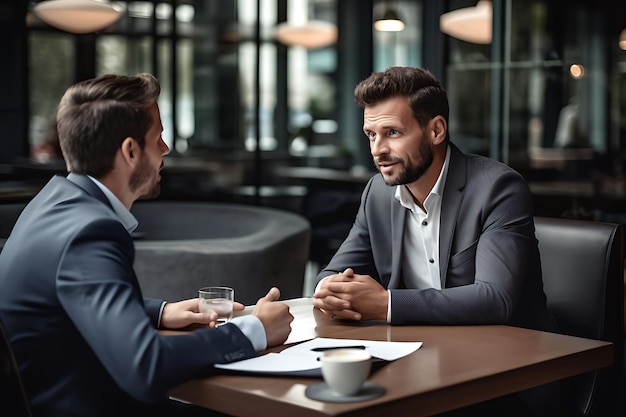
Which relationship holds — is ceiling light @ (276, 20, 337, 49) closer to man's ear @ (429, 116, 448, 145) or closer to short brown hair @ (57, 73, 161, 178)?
man's ear @ (429, 116, 448, 145)

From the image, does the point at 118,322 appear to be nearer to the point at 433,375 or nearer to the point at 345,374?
the point at 345,374

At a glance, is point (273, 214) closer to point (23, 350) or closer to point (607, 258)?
point (607, 258)

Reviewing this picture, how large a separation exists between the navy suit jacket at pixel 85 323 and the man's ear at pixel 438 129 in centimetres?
107

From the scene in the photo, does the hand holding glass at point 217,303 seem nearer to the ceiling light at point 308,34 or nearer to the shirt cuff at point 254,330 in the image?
the shirt cuff at point 254,330

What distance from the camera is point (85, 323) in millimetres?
1778

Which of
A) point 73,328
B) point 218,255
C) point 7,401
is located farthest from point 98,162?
point 218,255

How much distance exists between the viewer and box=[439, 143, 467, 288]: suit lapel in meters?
2.71

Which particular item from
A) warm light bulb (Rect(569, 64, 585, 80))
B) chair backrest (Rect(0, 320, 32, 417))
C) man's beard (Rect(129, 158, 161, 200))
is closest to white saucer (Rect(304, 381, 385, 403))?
chair backrest (Rect(0, 320, 32, 417))

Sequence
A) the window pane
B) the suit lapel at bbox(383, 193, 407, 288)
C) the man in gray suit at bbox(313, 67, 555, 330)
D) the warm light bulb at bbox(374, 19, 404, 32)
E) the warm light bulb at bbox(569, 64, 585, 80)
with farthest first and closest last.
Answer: the warm light bulb at bbox(374, 19, 404, 32)
the window pane
the warm light bulb at bbox(569, 64, 585, 80)
the suit lapel at bbox(383, 193, 407, 288)
the man in gray suit at bbox(313, 67, 555, 330)

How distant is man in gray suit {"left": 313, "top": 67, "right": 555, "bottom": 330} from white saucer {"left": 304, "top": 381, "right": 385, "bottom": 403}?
0.69m

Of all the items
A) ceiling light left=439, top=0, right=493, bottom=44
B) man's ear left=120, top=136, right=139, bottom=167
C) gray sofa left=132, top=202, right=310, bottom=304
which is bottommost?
gray sofa left=132, top=202, right=310, bottom=304

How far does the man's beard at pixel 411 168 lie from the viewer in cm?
273

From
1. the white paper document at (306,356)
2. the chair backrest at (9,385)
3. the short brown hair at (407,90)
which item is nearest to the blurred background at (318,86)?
the short brown hair at (407,90)

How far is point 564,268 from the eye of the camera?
9.45 feet
